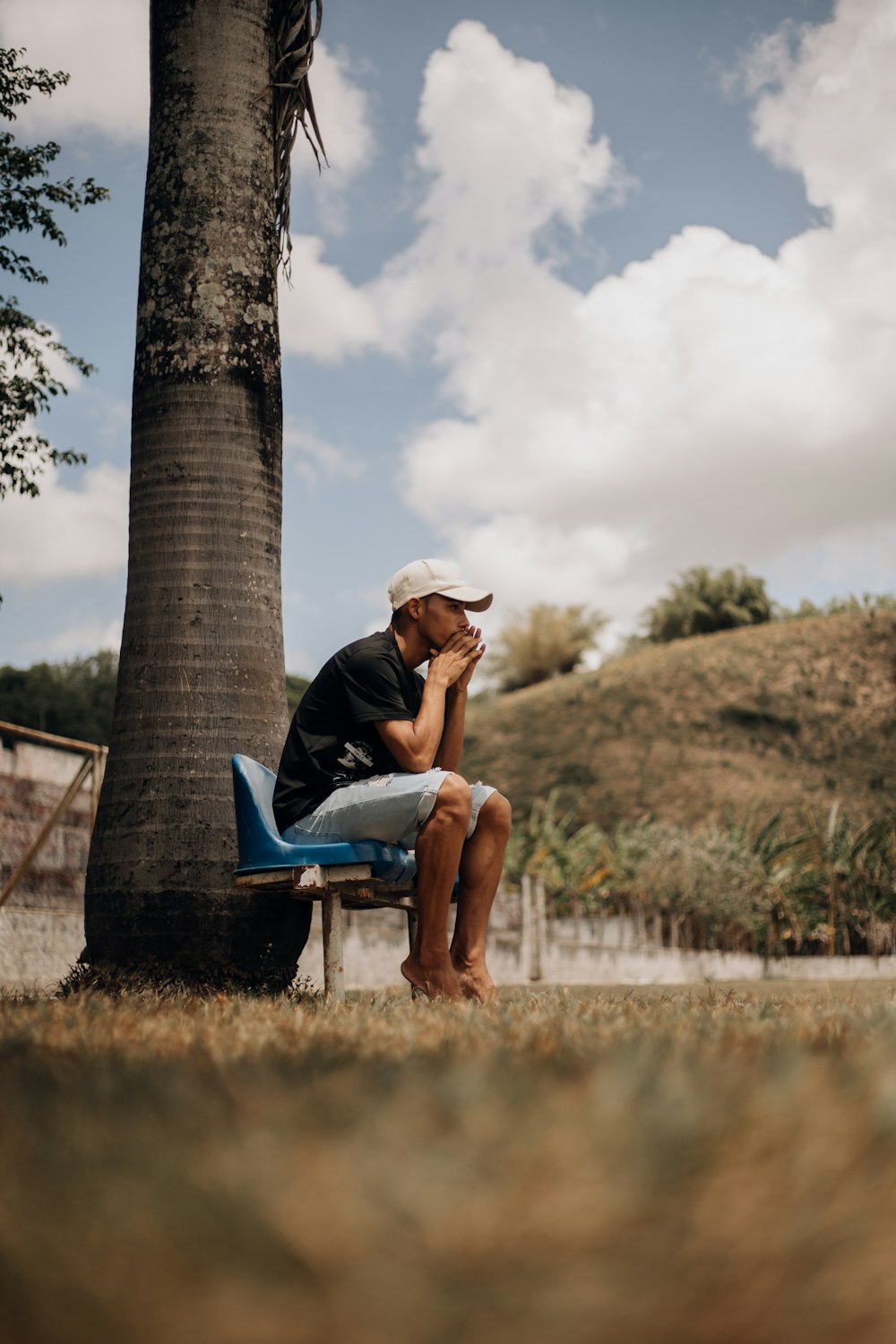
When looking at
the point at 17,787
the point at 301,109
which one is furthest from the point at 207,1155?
the point at 17,787

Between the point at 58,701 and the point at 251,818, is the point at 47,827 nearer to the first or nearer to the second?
the point at 251,818

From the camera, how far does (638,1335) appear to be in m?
→ 1.10

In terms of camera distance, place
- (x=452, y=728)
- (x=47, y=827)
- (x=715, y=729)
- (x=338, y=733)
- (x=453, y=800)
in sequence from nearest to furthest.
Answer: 1. (x=453, y=800)
2. (x=338, y=733)
3. (x=452, y=728)
4. (x=47, y=827)
5. (x=715, y=729)

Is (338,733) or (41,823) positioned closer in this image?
(338,733)

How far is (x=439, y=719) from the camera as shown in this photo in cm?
439

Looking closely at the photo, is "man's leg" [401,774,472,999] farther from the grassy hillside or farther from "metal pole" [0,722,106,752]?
the grassy hillside

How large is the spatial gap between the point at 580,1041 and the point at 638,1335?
4.35 feet

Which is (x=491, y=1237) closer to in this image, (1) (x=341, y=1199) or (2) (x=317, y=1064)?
(1) (x=341, y=1199)

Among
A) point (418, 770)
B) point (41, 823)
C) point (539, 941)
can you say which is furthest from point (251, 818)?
point (539, 941)

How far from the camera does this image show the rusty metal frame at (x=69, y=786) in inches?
339

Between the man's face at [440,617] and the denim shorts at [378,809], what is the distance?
0.58m

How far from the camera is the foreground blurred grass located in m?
1.09

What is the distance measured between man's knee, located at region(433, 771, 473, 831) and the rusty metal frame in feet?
16.5

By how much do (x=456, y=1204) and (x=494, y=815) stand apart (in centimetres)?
333
